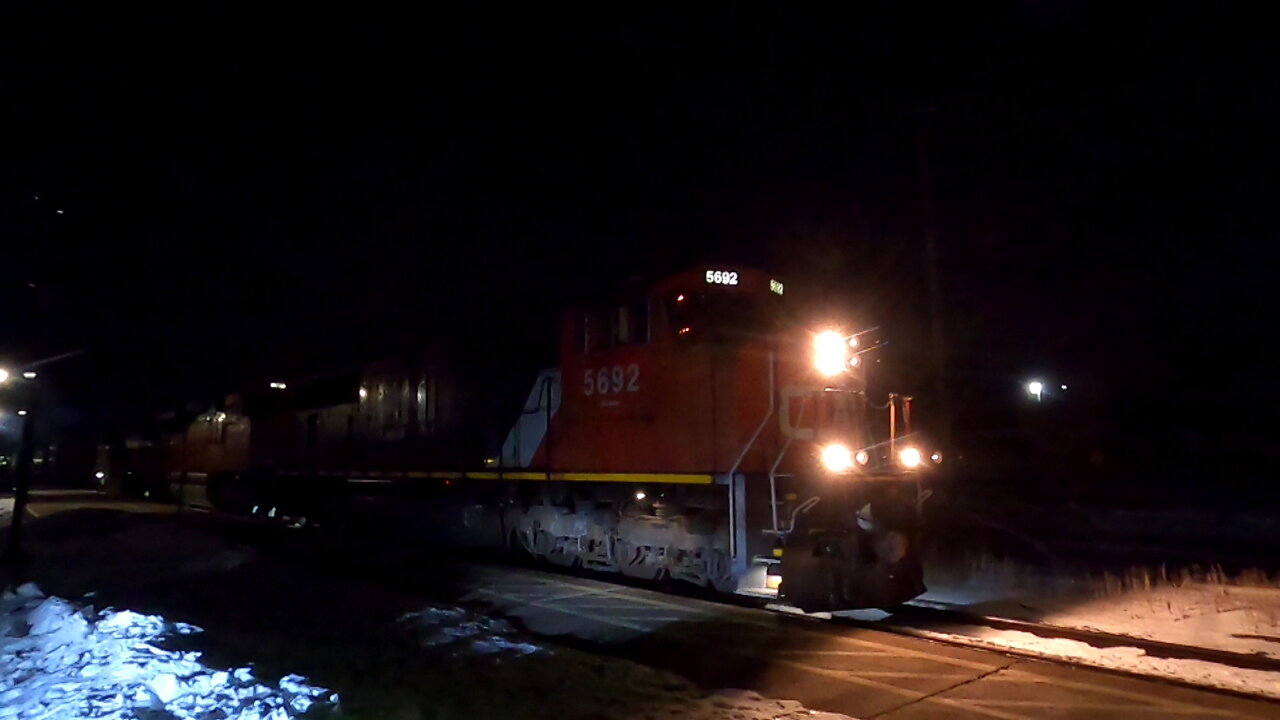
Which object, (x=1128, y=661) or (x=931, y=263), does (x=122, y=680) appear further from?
(x=931, y=263)

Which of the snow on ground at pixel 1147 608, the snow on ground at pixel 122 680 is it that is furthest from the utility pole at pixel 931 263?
the snow on ground at pixel 122 680

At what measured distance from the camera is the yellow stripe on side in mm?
A: 10503

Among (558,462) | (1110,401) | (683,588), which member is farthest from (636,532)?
(1110,401)

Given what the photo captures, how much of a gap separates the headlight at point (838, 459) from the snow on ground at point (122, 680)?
5.66 metres

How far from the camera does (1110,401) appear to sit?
33.5m

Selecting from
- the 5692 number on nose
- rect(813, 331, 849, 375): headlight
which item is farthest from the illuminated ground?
rect(813, 331, 849, 375): headlight

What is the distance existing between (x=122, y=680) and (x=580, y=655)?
3511mm

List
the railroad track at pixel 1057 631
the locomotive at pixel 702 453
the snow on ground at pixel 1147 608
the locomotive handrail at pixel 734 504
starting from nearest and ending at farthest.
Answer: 1. the railroad track at pixel 1057 631
2. the snow on ground at pixel 1147 608
3. the locomotive at pixel 702 453
4. the locomotive handrail at pixel 734 504

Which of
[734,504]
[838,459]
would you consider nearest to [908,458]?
[838,459]

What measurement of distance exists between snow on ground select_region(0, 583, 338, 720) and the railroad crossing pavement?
2.90 m

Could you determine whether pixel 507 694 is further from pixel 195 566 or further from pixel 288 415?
pixel 288 415

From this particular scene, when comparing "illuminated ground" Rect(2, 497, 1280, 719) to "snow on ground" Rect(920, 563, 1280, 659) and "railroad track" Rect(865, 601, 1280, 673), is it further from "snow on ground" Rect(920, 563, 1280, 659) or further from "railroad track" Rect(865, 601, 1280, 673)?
"snow on ground" Rect(920, 563, 1280, 659)

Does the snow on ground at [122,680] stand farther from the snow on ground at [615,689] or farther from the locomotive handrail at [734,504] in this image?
the locomotive handrail at [734,504]

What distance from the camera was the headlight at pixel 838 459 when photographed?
9.77 metres
